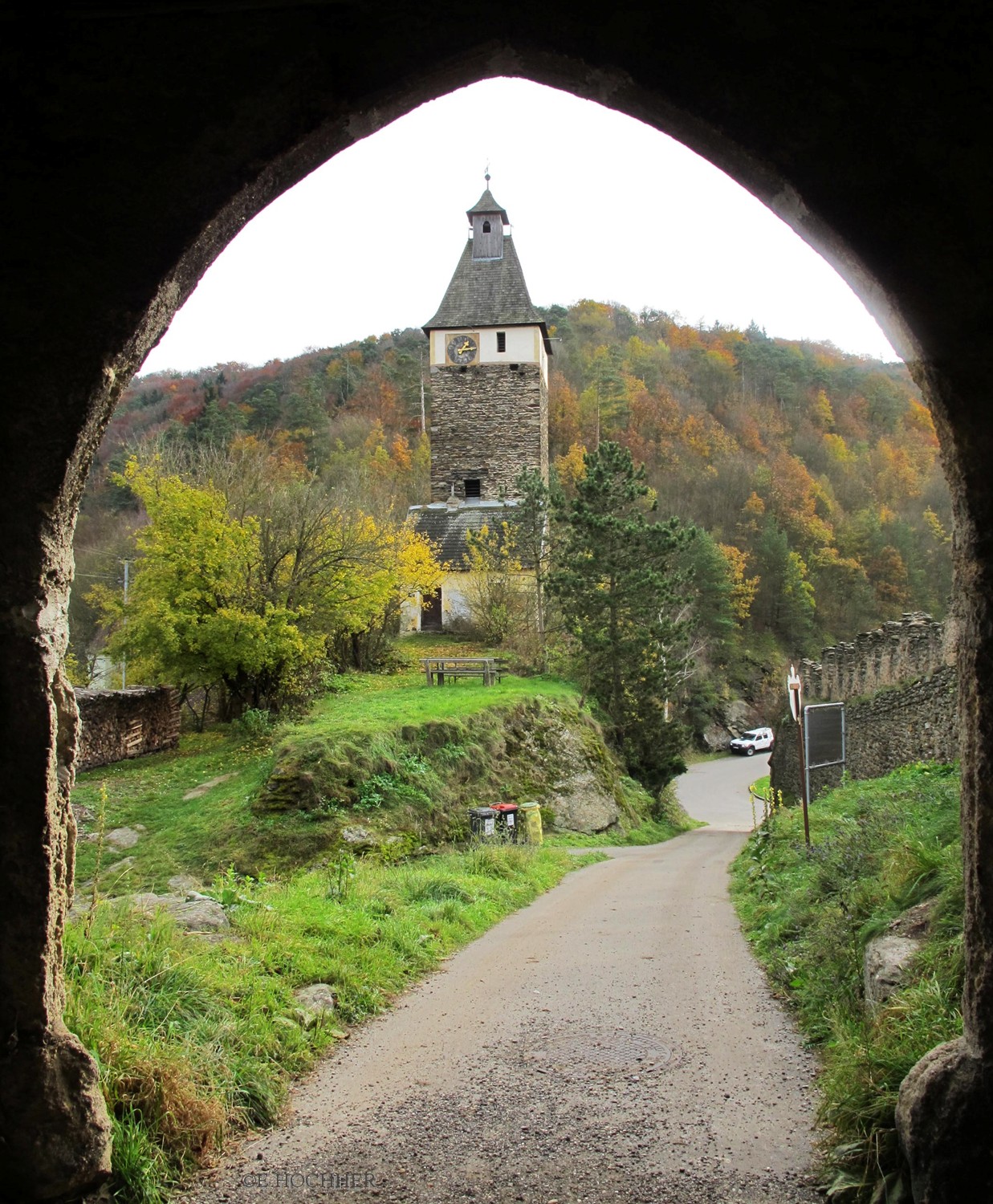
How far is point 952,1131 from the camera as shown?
249cm

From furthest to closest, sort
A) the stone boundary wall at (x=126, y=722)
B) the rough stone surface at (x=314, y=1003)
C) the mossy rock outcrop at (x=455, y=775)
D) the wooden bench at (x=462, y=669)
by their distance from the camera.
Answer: the wooden bench at (x=462, y=669)
the stone boundary wall at (x=126, y=722)
the mossy rock outcrop at (x=455, y=775)
the rough stone surface at (x=314, y=1003)

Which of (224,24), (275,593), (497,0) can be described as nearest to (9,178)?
(224,24)

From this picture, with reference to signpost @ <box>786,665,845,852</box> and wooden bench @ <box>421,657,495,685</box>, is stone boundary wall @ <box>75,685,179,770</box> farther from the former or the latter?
signpost @ <box>786,665,845,852</box>

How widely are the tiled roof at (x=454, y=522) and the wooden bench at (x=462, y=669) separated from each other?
9624mm

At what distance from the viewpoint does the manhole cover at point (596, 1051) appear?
4.67 m

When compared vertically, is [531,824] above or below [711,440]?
below

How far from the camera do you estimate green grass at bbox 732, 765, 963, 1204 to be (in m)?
3.23

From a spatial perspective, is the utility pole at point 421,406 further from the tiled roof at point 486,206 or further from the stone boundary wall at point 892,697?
the stone boundary wall at point 892,697

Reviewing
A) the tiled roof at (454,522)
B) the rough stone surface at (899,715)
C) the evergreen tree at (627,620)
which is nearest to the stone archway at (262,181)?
the rough stone surface at (899,715)

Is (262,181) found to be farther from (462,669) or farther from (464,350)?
(464,350)

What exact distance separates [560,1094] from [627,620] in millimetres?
19373

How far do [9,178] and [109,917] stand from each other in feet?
11.6

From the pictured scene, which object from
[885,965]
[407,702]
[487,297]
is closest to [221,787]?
[407,702]

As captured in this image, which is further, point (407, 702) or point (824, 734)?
point (407, 702)
